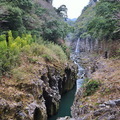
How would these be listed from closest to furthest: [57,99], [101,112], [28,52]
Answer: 1. [101,112]
2. [28,52]
3. [57,99]

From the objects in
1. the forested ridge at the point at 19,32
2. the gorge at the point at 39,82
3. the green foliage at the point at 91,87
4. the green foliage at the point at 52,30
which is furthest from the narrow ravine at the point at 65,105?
the green foliage at the point at 52,30

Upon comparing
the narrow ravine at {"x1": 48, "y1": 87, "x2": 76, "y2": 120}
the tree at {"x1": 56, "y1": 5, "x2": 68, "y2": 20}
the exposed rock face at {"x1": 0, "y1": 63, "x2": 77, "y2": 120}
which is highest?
the tree at {"x1": 56, "y1": 5, "x2": 68, "y2": 20}

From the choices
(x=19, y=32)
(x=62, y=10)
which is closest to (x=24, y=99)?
(x=19, y=32)

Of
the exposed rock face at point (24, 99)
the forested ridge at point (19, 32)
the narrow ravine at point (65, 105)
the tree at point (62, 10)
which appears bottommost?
the narrow ravine at point (65, 105)

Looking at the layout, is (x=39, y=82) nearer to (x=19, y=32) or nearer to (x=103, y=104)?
(x=103, y=104)

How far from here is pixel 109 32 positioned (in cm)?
1020

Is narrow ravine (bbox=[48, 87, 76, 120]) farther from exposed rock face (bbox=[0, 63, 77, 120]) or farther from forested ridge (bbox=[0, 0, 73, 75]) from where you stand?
forested ridge (bbox=[0, 0, 73, 75])

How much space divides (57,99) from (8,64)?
396cm

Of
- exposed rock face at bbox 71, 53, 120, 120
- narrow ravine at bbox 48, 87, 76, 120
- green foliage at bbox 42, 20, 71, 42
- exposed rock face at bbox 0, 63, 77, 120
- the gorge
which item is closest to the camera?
exposed rock face at bbox 71, 53, 120, 120

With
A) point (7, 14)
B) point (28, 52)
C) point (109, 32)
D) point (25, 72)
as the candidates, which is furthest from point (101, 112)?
point (109, 32)

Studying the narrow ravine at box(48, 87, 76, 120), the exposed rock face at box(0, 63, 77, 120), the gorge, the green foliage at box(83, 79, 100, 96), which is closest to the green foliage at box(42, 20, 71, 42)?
the gorge

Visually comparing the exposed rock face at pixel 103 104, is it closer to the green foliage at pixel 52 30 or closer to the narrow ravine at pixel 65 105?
the narrow ravine at pixel 65 105

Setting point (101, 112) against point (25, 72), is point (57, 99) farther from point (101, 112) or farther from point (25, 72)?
point (101, 112)

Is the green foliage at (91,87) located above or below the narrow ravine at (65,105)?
above
